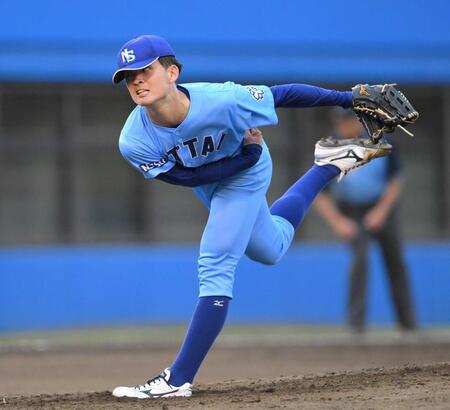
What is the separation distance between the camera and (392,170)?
12.2 m

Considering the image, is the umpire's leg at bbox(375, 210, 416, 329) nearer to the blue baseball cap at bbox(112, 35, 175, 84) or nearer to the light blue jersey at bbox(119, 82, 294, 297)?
the light blue jersey at bbox(119, 82, 294, 297)

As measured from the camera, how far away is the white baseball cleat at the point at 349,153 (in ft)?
25.7

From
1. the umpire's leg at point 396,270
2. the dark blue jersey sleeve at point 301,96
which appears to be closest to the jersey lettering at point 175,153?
the dark blue jersey sleeve at point 301,96

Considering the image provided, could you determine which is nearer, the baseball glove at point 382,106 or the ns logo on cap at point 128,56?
the ns logo on cap at point 128,56

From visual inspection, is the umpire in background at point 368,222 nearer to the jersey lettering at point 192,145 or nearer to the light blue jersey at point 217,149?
the light blue jersey at point 217,149

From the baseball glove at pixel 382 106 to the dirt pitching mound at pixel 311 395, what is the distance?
155cm

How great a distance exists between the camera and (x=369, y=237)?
12203 mm

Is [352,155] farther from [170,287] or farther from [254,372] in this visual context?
[170,287]

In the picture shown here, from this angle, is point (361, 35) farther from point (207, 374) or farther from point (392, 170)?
point (207, 374)

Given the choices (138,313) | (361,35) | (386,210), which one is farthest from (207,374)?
(361,35)

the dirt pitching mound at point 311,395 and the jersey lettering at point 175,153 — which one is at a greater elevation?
the jersey lettering at point 175,153

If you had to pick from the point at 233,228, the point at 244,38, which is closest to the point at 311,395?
the point at 233,228

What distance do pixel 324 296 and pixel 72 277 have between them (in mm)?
3035

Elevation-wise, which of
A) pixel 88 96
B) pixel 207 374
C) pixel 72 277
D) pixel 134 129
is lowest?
pixel 207 374
